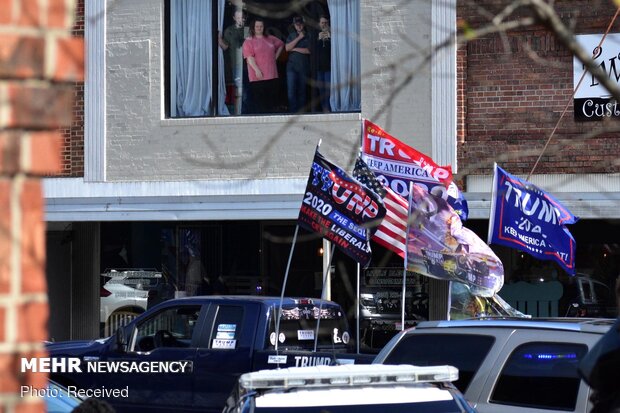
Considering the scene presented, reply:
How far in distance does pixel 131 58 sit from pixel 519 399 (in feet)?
38.7

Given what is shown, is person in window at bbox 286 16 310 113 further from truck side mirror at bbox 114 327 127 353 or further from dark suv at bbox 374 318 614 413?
dark suv at bbox 374 318 614 413

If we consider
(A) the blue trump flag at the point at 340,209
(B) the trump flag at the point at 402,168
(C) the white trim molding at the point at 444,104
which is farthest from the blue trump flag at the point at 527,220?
(C) the white trim molding at the point at 444,104

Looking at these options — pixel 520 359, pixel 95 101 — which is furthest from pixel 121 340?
pixel 95 101

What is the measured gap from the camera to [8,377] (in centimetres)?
214

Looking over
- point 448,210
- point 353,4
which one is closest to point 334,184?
point 448,210

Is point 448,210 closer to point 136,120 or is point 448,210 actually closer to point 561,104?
point 561,104

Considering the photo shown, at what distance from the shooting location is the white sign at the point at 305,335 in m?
11.3

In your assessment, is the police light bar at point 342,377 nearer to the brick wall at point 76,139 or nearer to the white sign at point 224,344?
the white sign at point 224,344

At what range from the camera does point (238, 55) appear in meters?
17.2

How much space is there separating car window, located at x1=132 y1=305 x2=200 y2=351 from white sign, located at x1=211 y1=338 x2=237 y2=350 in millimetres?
478

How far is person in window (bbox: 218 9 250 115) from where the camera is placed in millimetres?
17203

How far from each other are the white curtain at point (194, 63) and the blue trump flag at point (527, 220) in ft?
21.8

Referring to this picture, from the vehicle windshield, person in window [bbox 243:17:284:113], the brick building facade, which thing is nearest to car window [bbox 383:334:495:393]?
the vehicle windshield

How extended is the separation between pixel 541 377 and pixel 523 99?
955cm
